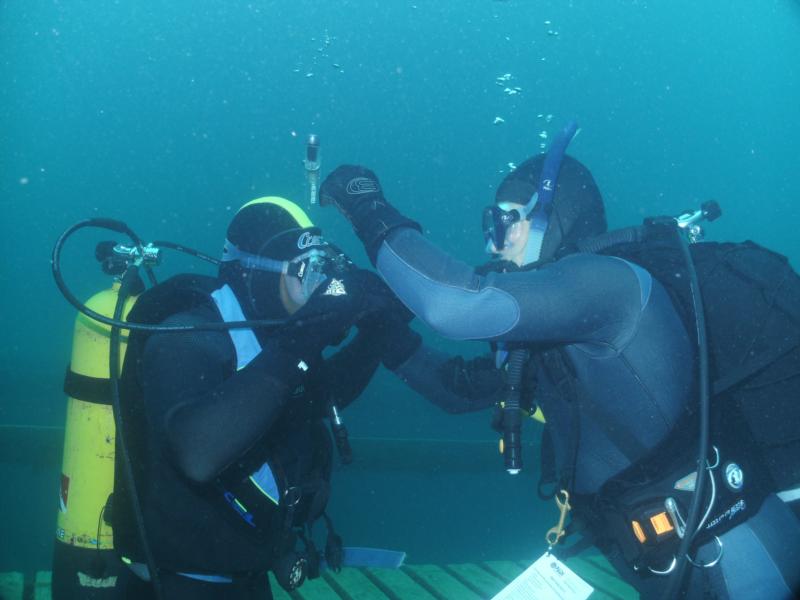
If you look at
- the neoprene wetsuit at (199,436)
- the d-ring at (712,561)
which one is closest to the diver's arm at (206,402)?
the neoprene wetsuit at (199,436)

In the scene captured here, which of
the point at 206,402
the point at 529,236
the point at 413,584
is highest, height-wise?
the point at 529,236

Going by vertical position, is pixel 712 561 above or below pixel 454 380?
below

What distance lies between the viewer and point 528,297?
1.84 m

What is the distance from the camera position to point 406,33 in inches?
2445

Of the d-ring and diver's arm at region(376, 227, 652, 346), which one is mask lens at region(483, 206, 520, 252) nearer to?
diver's arm at region(376, 227, 652, 346)

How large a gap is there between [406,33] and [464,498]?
65.3 m

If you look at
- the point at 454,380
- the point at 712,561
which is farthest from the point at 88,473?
the point at 712,561

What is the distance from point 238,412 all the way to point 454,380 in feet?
6.08

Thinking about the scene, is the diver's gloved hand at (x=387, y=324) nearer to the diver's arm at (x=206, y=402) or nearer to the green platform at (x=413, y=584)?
the diver's arm at (x=206, y=402)

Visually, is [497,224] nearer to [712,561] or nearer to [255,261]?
[255,261]

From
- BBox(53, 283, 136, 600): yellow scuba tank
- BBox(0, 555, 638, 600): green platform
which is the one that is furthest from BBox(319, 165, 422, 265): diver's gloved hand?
BBox(0, 555, 638, 600): green platform

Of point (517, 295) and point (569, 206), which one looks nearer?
point (517, 295)

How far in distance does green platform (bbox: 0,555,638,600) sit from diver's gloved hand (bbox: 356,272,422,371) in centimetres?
272

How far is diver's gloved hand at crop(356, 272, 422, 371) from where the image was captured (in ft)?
7.51
